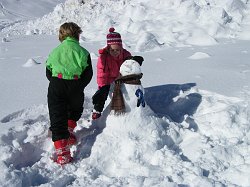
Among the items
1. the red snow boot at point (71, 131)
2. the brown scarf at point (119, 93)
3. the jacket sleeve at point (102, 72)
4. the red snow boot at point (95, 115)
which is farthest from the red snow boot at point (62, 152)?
the jacket sleeve at point (102, 72)

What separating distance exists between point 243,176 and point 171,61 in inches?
149

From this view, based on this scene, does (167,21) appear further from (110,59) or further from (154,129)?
(154,129)

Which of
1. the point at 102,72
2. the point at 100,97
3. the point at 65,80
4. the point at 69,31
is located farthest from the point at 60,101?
the point at 102,72

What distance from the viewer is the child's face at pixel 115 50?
3832 mm

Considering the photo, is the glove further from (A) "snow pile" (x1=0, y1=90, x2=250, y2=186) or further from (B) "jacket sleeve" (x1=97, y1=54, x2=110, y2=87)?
(B) "jacket sleeve" (x1=97, y1=54, x2=110, y2=87)

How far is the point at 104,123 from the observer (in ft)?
11.4

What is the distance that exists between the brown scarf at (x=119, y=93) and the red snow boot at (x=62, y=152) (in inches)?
21.4

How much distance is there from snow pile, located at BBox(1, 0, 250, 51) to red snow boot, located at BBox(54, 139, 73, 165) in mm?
4444

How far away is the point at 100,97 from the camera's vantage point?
3.38 m

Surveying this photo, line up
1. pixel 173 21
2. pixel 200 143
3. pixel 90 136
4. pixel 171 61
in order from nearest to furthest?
pixel 200 143
pixel 90 136
pixel 171 61
pixel 173 21

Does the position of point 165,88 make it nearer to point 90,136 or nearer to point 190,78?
point 190,78

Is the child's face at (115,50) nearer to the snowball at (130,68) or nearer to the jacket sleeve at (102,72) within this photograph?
the jacket sleeve at (102,72)

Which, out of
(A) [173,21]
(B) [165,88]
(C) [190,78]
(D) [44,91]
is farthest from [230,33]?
(D) [44,91]

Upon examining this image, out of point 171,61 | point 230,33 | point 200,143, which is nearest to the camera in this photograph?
point 200,143
